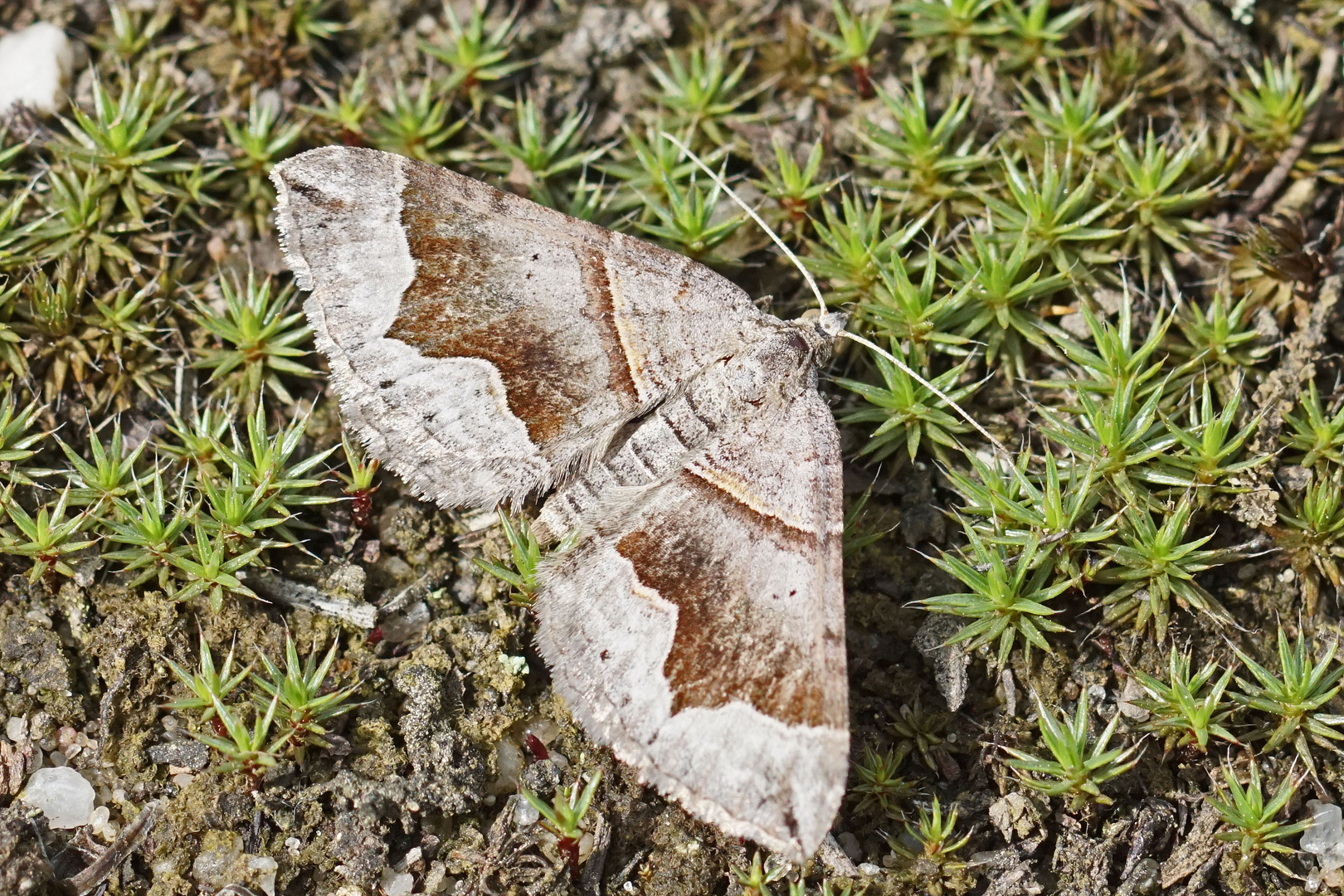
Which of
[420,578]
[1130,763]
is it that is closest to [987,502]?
[1130,763]

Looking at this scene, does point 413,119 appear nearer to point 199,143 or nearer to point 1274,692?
point 199,143

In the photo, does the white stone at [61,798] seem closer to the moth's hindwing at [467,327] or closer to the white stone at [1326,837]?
the moth's hindwing at [467,327]

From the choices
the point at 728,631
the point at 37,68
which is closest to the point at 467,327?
the point at 728,631

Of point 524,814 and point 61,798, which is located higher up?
point 524,814

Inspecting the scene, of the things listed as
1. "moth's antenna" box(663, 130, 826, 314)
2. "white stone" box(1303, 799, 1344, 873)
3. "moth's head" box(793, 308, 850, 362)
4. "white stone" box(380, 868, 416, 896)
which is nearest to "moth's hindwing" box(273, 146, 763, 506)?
"moth's head" box(793, 308, 850, 362)

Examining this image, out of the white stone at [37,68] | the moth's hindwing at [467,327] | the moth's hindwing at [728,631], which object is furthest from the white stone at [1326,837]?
the white stone at [37,68]

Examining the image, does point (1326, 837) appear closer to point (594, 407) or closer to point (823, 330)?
point (823, 330)

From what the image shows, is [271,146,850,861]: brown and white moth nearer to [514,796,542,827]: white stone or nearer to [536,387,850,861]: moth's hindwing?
[536,387,850,861]: moth's hindwing
